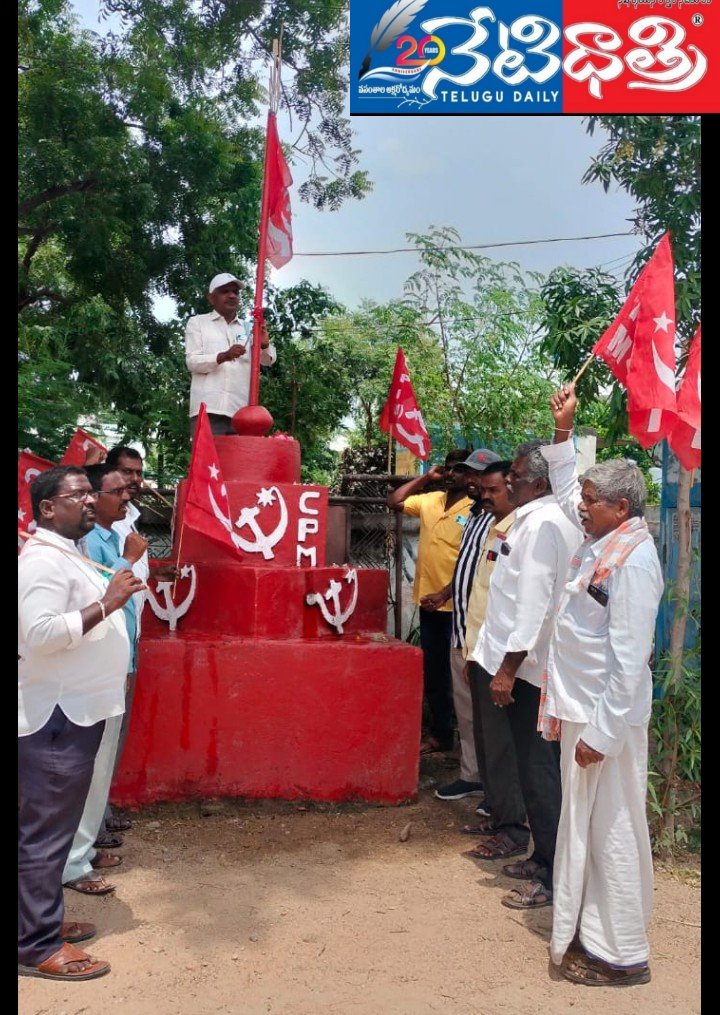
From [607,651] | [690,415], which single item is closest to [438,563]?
[690,415]

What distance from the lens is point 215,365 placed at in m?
5.68

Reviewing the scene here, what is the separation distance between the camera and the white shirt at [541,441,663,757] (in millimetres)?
3146

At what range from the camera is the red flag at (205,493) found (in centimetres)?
465

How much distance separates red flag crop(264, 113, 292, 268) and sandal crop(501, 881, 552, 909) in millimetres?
3946

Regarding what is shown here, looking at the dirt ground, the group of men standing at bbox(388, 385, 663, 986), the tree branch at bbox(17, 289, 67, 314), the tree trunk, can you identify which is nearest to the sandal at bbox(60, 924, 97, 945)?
the dirt ground

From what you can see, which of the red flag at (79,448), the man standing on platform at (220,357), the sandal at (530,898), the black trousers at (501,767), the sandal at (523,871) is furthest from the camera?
the man standing on platform at (220,357)

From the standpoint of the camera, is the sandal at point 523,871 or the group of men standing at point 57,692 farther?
the sandal at point 523,871

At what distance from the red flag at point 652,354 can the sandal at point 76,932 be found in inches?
117

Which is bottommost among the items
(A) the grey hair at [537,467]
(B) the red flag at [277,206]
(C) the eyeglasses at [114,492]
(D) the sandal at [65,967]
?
(D) the sandal at [65,967]

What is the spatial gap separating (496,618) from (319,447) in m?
6.37

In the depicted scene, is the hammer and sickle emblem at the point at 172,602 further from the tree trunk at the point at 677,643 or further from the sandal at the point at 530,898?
the tree trunk at the point at 677,643

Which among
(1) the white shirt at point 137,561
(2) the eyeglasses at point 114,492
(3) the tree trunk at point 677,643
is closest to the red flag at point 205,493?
(1) the white shirt at point 137,561

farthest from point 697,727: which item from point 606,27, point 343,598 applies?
point 606,27

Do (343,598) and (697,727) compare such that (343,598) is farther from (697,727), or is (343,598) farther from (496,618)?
(697,727)
